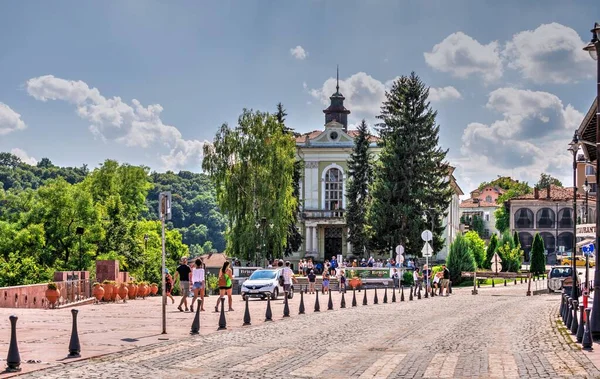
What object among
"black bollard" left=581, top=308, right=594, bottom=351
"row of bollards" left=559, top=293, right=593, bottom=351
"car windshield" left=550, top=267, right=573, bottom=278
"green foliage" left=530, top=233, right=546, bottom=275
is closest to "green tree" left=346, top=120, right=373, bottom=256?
"green foliage" left=530, top=233, right=546, bottom=275

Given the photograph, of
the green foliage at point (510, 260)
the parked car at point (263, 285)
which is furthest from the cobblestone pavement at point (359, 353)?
the green foliage at point (510, 260)

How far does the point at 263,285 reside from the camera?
1662 inches

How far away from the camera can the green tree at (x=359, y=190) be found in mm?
85875

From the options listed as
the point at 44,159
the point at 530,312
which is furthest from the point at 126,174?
the point at 44,159

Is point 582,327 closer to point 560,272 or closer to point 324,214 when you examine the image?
point 560,272

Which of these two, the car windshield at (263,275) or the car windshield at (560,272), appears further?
the car windshield at (560,272)

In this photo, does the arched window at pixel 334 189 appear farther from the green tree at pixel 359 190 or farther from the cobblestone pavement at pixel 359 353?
the cobblestone pavement at pixel 359 353

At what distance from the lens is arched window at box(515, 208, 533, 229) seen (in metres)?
152

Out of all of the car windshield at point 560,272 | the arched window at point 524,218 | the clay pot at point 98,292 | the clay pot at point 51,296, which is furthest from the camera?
the arched window at point 524,218

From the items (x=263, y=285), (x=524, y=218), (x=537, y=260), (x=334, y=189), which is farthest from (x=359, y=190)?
(x=524, y=218)

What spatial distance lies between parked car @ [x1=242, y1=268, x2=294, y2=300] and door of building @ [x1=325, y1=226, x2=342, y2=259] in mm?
50793

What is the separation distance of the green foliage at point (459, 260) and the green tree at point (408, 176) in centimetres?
449

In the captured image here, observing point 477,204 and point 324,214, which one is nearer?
point 324,214

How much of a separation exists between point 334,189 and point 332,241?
5060 mm
